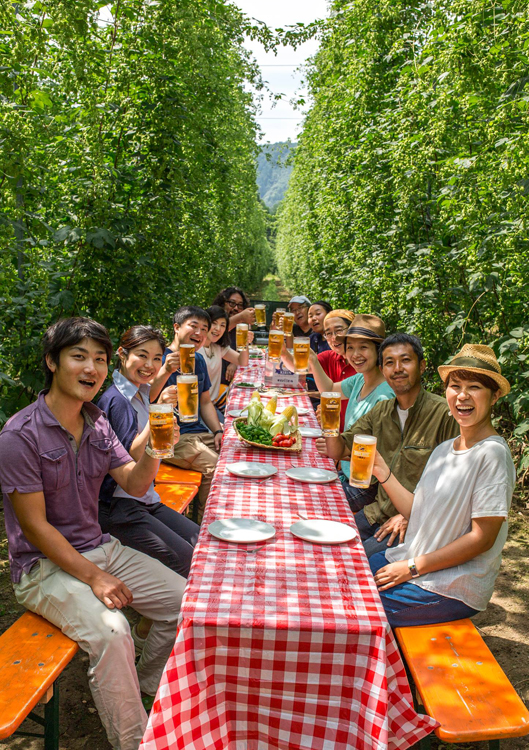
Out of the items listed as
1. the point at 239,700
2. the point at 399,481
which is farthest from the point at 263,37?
the point at 239,700

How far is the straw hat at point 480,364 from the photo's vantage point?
237cm

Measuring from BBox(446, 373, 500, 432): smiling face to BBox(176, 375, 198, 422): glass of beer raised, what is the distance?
4.17 feet

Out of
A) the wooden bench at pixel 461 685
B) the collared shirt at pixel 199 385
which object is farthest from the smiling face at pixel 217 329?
the wooden bench at pixel 461 685

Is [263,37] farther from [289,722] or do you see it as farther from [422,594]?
[289,722]

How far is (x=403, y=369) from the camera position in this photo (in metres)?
3.10

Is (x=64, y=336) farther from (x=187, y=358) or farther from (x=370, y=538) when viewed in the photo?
(x=370, y=538)

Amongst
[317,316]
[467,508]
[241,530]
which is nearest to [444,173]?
[317,316]

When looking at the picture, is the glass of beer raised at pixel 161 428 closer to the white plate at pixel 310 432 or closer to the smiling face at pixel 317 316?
the white plate at pixel 310 432

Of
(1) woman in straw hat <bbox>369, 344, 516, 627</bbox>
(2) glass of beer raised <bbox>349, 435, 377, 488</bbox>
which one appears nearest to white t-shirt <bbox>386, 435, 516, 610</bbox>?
(1) woman in straw hat <bbox>369, 344, 516, 627</bbox>

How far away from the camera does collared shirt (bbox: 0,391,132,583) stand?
2238 millimetres

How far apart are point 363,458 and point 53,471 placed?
1.29 m

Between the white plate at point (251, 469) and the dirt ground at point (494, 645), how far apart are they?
1.28 meters

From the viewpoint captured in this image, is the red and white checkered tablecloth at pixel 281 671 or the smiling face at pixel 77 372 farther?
the smiling face at pixel 77 372

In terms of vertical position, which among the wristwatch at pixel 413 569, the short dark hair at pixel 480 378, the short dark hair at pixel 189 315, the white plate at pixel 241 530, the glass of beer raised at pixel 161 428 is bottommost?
the wristwatch at pixel 413 569
